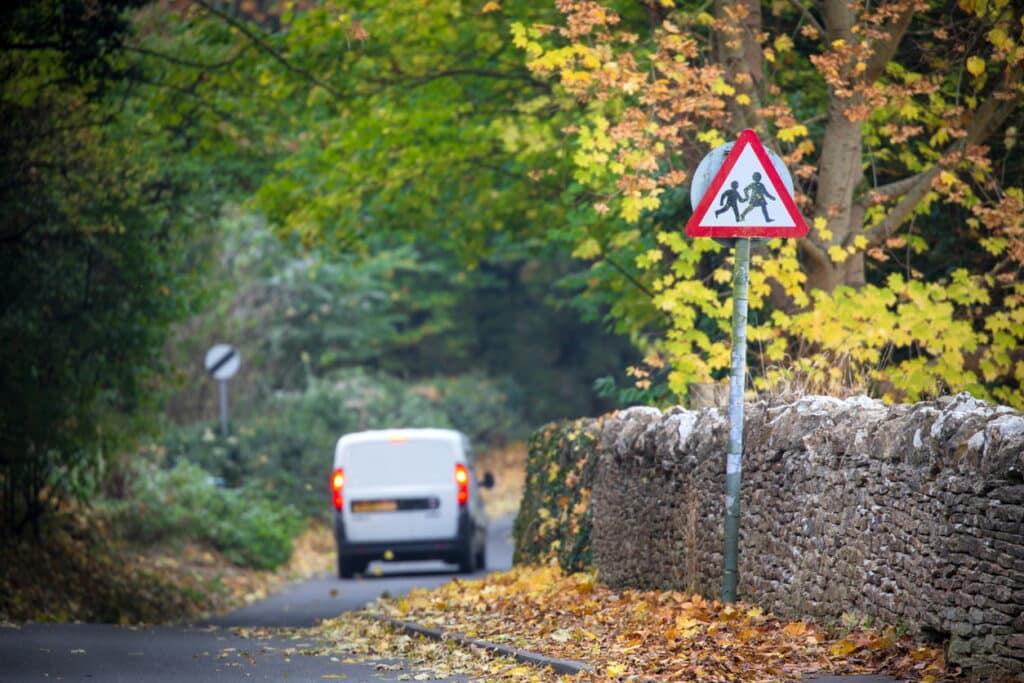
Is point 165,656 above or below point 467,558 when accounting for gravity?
above

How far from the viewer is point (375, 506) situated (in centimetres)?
2384

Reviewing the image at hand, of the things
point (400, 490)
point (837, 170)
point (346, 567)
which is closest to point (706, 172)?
point (837, 170)

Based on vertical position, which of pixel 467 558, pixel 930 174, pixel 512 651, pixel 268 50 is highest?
pixel 268 50

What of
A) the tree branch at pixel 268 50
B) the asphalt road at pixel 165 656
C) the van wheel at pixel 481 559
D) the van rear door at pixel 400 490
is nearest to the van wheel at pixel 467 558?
the van rear door at pixel 400 490

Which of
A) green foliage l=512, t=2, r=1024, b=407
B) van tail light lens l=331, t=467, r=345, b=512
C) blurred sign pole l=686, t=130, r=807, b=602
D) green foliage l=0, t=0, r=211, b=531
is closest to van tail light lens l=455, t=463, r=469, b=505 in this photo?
van tail light lens l=331, t=467, r=345, b=512

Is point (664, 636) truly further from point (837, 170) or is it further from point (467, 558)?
point (467, 558)

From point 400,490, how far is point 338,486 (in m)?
0.93

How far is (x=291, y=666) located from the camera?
37.9 feet

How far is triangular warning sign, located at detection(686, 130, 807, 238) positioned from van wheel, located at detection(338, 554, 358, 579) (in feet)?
47.5

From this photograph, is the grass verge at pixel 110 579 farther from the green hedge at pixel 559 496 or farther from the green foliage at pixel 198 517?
the green hedge at pixel 559 496

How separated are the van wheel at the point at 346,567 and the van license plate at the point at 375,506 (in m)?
1.07

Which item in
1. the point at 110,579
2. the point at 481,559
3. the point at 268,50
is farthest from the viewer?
the point at 481,559

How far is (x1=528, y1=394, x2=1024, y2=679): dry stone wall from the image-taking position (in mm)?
8250

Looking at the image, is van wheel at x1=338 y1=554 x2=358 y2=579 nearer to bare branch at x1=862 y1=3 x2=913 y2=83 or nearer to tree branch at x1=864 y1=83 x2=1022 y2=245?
tree branch at x1=864 y1=83 x2=1022 y2=245
